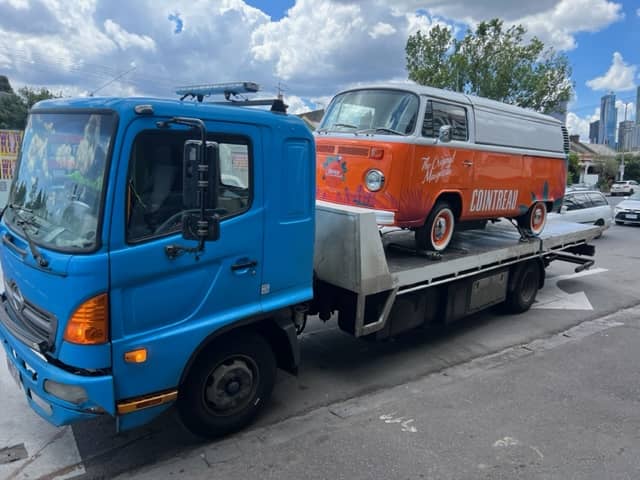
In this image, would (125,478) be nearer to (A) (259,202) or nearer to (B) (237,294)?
(B) (237,294)

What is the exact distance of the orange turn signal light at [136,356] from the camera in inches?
125

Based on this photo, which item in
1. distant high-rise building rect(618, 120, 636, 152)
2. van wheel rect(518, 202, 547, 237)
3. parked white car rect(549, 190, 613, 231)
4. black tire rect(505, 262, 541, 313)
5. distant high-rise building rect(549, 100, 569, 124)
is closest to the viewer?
black tire rect(505, 262, 541, 313)

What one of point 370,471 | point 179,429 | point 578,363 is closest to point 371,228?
point 370,471

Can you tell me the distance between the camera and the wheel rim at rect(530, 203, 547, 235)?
7.95 meters

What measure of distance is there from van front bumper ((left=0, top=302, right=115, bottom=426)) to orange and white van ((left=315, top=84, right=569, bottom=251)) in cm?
337

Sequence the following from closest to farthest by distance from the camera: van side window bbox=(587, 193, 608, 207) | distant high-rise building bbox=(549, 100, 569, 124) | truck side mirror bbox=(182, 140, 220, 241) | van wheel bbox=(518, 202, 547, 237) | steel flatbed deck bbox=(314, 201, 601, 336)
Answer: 1. truck side mirror bbox=(182, 140, 220, 241)
2. steel flatbed deck bbox=(314, 201, 601, 336)
3. van wheel bbox=(518, 202, 547, 237)
4. van side window bbox=(587, 193, 608, 207)
5. distant high-rise building bbox=(549, 100, 569, 124)

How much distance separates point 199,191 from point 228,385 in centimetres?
165

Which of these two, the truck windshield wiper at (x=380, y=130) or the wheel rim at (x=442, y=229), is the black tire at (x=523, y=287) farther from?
the truck windshield wiper at (x=380, y=130)

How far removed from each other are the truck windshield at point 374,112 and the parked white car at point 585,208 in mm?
11303

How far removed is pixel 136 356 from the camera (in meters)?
3.20

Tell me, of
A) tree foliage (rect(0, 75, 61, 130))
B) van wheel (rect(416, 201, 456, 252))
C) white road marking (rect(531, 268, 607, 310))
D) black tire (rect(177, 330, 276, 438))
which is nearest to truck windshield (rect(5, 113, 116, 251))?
black tire (rect(177, 330, 276, 438))

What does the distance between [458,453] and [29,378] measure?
10.3 ft

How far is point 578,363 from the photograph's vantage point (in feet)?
18.9

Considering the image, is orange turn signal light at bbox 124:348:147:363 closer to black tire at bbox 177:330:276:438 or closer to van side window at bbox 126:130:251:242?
black tire at bbox 177:330:276:438
